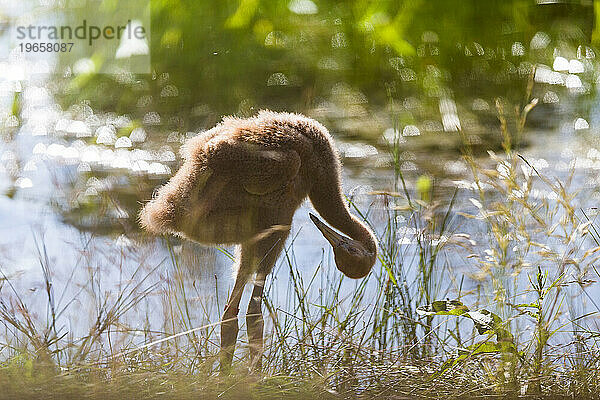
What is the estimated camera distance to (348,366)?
3.01 ft

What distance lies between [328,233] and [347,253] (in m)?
0.03

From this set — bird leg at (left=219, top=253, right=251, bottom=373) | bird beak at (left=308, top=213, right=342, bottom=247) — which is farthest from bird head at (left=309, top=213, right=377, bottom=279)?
bird leg at (left=219, top=253, right=251, bottom=373)

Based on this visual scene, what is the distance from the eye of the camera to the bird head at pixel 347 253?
84 centimetres

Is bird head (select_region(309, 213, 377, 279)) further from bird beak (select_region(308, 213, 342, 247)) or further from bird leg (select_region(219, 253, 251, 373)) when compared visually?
bird leg (select_region(219, 253, 251, 373))

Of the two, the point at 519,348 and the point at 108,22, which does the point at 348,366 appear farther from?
the point at 108,22

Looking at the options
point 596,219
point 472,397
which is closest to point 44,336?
point 472,397

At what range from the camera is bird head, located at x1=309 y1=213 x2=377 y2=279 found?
836mm

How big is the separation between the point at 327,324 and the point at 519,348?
10.0 inches

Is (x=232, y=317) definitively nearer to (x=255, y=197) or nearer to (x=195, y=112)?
(x=255, y=197)

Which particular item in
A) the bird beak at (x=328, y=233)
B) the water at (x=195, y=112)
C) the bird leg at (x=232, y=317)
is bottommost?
the bird leg at (x=232, y=317)

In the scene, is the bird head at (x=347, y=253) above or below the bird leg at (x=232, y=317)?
above

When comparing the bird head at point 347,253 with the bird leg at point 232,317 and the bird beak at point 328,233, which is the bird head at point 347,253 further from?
the bird leg at point 232,317

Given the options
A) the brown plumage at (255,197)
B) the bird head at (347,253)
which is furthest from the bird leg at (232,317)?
the bird head at (347,253)

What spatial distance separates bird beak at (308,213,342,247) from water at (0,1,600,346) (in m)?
0.04
